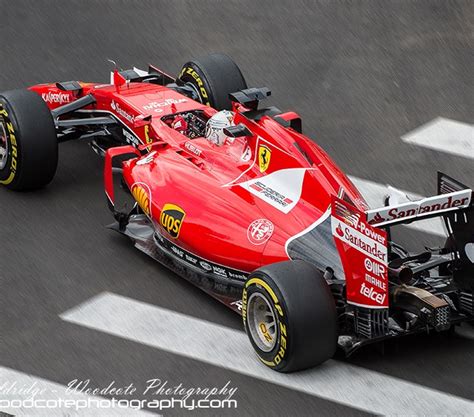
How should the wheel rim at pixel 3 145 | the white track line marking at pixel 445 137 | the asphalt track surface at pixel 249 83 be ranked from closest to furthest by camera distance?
the asphalt track surface at pixel 249 83 → the wheel rim at pixel 3 145 → the white track line marking at pixel 445 137

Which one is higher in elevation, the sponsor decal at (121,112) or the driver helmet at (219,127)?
the driver helmet at (219,127)

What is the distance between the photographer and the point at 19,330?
9461 mm

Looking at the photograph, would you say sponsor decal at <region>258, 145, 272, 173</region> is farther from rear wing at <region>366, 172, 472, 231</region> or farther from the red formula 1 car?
rear wing at <region>366, 172, 472, 231</region>

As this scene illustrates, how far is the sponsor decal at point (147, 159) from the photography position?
35.2ft

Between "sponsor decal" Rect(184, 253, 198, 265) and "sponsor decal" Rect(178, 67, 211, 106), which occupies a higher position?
"sponsor decal" Rect(178, 67, 211, 106)

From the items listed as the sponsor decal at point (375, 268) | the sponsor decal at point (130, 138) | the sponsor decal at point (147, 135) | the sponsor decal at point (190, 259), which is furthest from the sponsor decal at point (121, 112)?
the sponsor decal at point (375, 268)

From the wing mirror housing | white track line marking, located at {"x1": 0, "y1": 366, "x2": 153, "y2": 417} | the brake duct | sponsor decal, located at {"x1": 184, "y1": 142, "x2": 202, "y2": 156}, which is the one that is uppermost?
the wing mirror housing

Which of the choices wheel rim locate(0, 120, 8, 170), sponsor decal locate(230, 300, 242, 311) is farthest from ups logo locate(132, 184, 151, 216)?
wheel rim locate(0, 120, 8, 170)

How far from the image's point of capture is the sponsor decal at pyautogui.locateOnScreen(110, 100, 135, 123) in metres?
11.6

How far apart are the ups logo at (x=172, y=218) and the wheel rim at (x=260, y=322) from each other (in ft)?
4.61

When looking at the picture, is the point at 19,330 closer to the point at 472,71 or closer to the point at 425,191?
the point at 425,191

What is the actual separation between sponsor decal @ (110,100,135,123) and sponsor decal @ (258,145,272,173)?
6.51 ft

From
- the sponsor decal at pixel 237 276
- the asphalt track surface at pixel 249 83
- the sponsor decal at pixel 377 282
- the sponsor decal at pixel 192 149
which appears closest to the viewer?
the sponsor decal at pixel 377 282

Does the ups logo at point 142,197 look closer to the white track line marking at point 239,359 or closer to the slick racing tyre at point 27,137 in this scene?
the white track line marking at point 239,359
